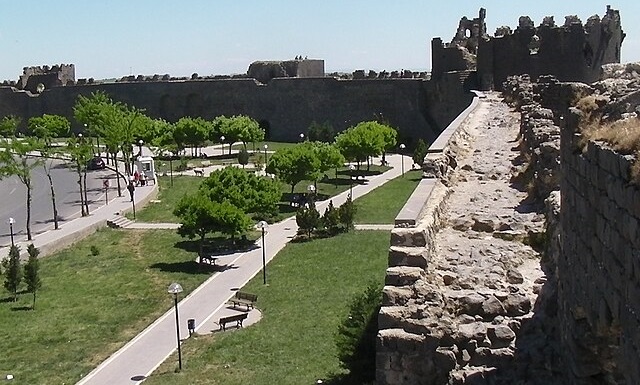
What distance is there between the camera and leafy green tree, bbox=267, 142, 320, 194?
2684cm

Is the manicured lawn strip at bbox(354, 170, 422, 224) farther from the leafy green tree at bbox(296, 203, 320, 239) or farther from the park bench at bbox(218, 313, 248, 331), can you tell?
the park bench at bbox(218, 313, 248, 331)

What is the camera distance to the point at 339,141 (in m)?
32.3

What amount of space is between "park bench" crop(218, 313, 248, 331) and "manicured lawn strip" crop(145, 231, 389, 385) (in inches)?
8.9

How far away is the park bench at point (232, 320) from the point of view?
14320 millimetres

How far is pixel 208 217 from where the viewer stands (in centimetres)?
1994

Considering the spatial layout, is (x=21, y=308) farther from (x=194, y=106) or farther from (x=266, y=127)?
(x=194, y=106)

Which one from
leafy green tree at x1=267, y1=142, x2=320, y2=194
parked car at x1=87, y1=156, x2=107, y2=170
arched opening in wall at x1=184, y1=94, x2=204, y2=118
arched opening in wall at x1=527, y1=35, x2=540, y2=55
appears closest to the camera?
leafy green tree at x1=267, y1=142, x2=320, y2=194

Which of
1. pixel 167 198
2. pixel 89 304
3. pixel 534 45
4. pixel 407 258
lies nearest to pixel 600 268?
pixel 407 258

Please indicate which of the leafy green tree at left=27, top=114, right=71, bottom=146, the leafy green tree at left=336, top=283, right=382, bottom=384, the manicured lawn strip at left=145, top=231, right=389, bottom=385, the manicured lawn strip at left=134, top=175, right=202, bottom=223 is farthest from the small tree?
the leafy green tree at left=27, top=114, right=71, bottom=146

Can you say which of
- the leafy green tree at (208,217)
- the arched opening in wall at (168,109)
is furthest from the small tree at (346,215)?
the arched opening in wall at (168,109)

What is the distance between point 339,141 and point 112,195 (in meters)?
9.03

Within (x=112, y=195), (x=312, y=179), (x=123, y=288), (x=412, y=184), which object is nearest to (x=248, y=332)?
(x=123, y=288)

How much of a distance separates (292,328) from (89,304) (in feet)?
16.6

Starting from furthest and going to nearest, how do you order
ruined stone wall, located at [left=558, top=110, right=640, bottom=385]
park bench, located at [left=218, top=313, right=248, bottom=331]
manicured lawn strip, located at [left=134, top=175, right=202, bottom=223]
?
manicured lawn strip, located at [left=134, top=175, right=202, bottom=223] < park bench, located at [left=218, top=313, right=248, bottom=331] < ruined stone wall, located at [left=558, top=110, right=640, bottom=385]
